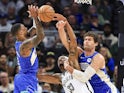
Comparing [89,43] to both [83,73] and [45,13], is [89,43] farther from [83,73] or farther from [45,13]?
[45,13]

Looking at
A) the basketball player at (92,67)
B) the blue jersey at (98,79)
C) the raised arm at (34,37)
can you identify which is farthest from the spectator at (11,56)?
the blue jersey at (98,79)

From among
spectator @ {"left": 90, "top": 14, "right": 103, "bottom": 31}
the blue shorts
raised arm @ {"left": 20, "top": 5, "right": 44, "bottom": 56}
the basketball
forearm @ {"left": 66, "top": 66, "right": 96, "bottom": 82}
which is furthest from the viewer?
spectator @ {"left": 90, "top": 14, "right": 103, "bottom": 31}

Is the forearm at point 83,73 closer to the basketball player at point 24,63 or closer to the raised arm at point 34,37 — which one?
the raised arm at point 34,37

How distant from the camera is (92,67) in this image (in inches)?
350

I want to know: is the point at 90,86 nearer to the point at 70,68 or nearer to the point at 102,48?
the point at 70,68

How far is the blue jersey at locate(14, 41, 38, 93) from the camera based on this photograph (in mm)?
9406

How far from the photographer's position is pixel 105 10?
52.8 ft

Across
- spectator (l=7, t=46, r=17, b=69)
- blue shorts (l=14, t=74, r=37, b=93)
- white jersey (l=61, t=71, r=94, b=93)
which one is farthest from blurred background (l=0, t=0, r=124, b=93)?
white jersey (l=61, t=71, r=94, b=93)

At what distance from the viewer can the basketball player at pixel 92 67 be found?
29.2 ft

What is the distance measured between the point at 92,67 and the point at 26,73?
143 centimetres

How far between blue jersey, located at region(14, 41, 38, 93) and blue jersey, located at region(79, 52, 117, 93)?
0.97 metres

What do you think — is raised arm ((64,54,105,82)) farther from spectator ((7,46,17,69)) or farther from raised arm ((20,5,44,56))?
spectator ((7,46,17,69))

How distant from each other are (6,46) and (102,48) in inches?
114

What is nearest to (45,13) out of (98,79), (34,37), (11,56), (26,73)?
(34,37)
